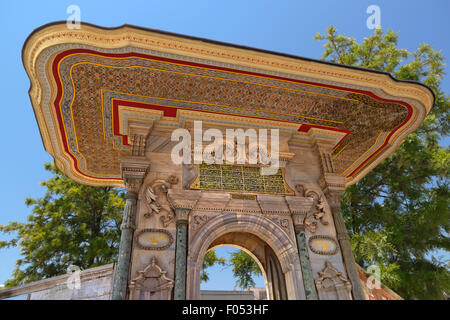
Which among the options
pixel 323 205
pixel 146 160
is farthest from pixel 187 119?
pixel 323 205

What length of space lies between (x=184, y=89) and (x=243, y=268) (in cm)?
1271

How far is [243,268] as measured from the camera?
53.4 ft

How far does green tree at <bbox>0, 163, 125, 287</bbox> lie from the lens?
1262 cm

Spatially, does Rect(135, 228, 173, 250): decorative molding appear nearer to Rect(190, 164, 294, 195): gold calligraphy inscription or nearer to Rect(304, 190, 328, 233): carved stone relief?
Rect(190, 164, 294, 195): gold calligraphy inscription

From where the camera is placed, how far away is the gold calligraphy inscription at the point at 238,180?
18.5 feet

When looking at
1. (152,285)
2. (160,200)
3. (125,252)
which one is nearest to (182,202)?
(160,200)

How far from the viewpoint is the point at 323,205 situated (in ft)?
19.1

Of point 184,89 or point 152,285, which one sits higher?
point 184,89

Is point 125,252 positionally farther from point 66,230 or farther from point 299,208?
point 66,230

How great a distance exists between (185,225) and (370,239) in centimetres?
799

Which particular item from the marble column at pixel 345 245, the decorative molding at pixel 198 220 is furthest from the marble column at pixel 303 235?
the decorative molding at pixel 198 220

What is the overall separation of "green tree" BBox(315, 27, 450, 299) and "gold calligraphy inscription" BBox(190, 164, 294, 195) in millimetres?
6152
